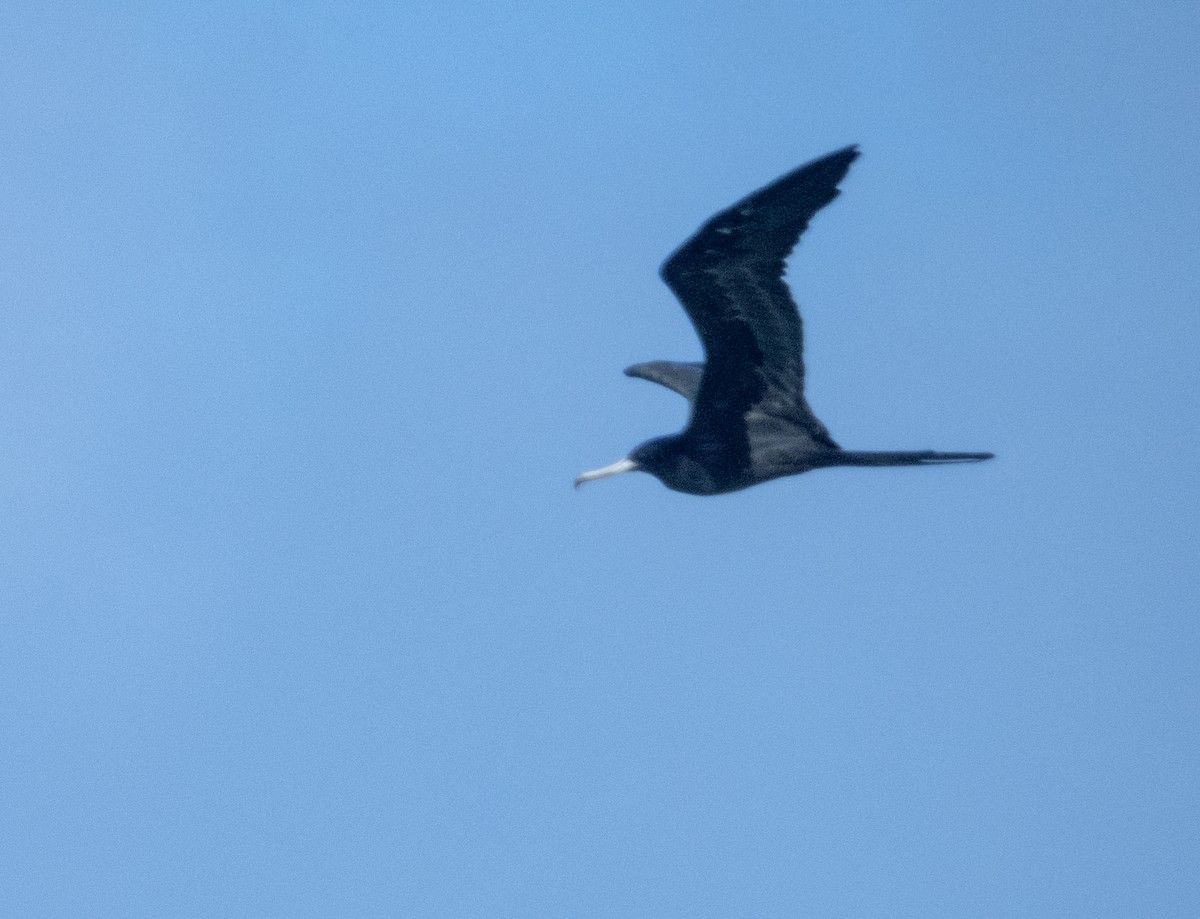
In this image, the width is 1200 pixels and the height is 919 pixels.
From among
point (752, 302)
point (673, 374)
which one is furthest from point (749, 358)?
point (673, 374)

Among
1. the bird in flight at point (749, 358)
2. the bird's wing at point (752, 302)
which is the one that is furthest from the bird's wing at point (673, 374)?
the bird's wing at point (752, 302)

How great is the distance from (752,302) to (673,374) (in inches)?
83.4

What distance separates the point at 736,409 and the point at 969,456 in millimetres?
1477

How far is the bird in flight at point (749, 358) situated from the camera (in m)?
10.8

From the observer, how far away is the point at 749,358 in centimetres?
1166

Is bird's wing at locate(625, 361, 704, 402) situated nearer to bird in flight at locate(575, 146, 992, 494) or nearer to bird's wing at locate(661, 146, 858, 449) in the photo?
bird in flight at locate(575, 146, 992, 494)

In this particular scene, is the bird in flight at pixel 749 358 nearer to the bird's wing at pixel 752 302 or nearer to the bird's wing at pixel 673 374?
the bird's wing at pixel 752 302

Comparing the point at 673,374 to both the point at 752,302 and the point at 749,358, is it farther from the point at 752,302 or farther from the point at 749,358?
the point at 752,302

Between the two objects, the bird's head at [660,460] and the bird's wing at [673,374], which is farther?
the bird's wing at [673,374]

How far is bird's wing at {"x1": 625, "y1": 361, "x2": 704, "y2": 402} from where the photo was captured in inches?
520

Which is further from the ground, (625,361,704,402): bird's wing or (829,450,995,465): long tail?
(625,361,704,402): bird's wing

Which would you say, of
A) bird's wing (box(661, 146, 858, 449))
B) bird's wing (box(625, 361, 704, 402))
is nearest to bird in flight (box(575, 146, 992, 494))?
bird's wing (box(661, 146, 858, 449))

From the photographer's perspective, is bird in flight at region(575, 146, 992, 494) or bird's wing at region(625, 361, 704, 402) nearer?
bird in flight at region(575, 146, 992, 494)

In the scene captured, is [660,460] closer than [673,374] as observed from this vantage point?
Yes
